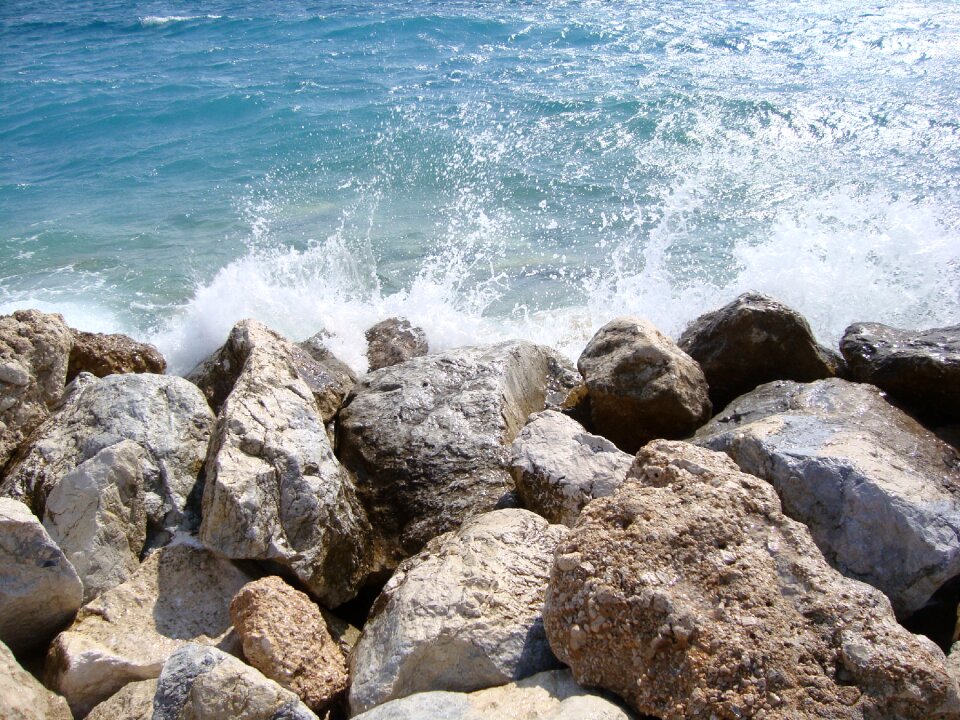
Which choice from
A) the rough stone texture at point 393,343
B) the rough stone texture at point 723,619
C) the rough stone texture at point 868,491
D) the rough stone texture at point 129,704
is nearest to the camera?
the rough stone texture at point 723,619

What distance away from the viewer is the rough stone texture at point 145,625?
2.96 m

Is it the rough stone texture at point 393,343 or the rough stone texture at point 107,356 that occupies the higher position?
the rough stone texture at point 107,356

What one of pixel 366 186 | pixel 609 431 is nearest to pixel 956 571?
pixel 609 431

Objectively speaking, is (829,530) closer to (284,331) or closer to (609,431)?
(609,431)

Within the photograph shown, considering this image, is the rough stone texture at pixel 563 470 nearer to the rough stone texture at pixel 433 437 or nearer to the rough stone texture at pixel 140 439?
the rough stone texture at pixel 433 437

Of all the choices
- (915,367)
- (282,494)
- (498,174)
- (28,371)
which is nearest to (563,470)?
(282,494)

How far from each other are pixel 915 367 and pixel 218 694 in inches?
142

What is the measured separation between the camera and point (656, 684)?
2533 millimetres

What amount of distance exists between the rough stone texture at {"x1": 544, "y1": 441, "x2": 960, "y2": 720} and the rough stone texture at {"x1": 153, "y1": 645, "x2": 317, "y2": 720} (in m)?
0.86

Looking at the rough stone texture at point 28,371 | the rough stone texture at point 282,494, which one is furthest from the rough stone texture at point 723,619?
the rough stone texture at point 28,371

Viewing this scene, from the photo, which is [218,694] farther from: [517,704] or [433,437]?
[433,437]

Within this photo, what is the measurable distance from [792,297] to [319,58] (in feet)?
34.1

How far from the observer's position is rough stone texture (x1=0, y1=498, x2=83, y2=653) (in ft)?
10.0

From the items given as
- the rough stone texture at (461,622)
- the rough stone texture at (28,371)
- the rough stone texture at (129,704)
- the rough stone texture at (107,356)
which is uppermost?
the rough stone texture at (28,371)
